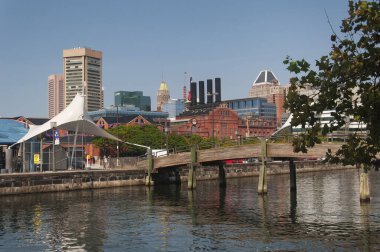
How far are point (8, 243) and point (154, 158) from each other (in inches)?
1727

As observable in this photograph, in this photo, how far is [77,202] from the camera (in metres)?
50.1

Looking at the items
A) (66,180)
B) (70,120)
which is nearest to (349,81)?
(66,180)

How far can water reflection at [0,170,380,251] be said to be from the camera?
27969 millimetres

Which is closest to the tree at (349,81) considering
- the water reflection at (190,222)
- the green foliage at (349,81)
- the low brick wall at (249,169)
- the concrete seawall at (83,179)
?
the green foliage at (349,81)

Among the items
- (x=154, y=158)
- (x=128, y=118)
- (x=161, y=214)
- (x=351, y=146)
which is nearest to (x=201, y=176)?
(x=154, y=158)

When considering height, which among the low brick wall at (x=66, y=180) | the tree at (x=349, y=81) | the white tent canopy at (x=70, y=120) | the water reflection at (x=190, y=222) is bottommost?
the water reflection at (x=190, y=222)

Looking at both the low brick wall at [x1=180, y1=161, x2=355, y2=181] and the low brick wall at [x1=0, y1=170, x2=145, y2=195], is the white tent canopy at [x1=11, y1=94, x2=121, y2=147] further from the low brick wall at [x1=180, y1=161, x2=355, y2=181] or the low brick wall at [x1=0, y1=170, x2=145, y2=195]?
the low brick wall at [x1=180, y1=161, x2=355, y2=181]

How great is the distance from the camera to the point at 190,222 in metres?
36.4

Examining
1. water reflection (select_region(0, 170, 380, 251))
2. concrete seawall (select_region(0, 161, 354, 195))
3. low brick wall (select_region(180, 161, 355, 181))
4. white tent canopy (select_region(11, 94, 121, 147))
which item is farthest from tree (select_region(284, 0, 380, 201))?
low brick wall (select_region(180, 161, 355, 181))

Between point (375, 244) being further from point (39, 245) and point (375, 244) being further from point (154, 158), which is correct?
point (154, 158)

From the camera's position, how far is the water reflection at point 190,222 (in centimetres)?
2797

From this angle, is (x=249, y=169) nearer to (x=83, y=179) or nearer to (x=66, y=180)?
(x=83, y=179)

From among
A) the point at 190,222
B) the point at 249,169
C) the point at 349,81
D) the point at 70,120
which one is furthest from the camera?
the point at 249,169

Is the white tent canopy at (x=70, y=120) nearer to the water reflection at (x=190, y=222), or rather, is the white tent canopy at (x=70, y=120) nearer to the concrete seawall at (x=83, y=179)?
the concrete seawall at (x=83, y=179)
